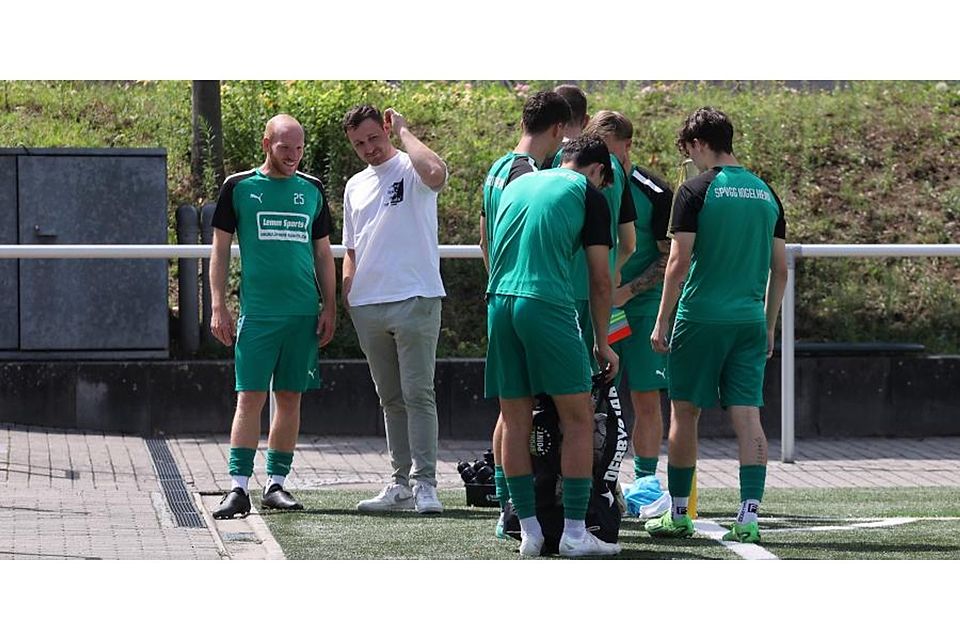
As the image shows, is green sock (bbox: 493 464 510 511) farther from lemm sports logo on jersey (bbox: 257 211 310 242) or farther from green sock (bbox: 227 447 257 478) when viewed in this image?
lemm sports logo on jersey (bbox: 257 211 310 242)

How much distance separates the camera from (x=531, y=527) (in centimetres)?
648

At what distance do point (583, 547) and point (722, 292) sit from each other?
4.30 feet

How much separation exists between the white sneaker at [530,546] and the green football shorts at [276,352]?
190 centimetres

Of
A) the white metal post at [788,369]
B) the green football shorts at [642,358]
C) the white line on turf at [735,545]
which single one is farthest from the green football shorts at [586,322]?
the white metal post at [788,369]

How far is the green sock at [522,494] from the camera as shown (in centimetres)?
646

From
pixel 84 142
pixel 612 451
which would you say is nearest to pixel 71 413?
pixel 84 142

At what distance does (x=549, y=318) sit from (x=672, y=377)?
1002mm

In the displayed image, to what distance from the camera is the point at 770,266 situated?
717cm

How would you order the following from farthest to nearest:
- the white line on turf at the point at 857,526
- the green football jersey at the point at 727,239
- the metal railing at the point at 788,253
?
the metal railing at the point at 788,253
the white line on turf at the point at 857,526
the green football jersey at the point at 727,239

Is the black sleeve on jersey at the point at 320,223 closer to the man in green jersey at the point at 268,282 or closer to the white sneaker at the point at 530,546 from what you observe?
the man in green jersey at the point at 268,282

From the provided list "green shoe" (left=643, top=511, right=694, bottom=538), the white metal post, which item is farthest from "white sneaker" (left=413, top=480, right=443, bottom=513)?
the white metal post

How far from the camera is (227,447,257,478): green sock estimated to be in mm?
7840

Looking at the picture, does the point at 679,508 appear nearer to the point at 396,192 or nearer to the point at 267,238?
the point at 396,192

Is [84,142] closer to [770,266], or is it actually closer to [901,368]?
[901,368]
